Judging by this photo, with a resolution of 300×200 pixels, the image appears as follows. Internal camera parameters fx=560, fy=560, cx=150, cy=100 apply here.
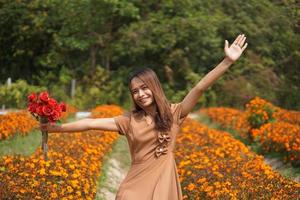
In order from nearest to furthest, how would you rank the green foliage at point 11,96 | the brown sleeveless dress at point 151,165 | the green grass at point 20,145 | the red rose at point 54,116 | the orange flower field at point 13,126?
the brown sleeveless dress at point 151,165 → the red rose at point 54,116 → the green grass at point 20,145 → the orange flower field at point 13,126 → the green foliage at point 11,96

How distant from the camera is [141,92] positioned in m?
3.10

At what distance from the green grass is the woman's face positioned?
198 inches

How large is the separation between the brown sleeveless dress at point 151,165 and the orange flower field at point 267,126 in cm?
533

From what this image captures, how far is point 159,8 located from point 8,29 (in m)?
7.61

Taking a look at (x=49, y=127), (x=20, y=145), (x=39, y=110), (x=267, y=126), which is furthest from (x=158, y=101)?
(x=267, y=126)

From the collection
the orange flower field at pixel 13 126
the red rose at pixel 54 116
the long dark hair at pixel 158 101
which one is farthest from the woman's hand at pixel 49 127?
the orange flower field at pixel 13 126

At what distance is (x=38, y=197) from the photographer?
4629 millimetres

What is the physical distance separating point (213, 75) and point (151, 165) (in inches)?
23.6

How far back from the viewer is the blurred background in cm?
2234

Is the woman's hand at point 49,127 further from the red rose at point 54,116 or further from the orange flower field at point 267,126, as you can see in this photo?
the orange flower field at point 267,126

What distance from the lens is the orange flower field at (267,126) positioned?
28.1 ft

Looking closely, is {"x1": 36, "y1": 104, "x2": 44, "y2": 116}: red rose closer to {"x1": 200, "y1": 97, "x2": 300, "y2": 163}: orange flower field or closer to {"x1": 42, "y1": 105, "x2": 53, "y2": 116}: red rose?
{"x1": 42, "y1": 105, "x2": 53, "y2": 116}: red rose

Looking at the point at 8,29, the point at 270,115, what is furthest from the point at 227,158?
the point at 8,29

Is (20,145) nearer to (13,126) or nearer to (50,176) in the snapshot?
(13,126)
